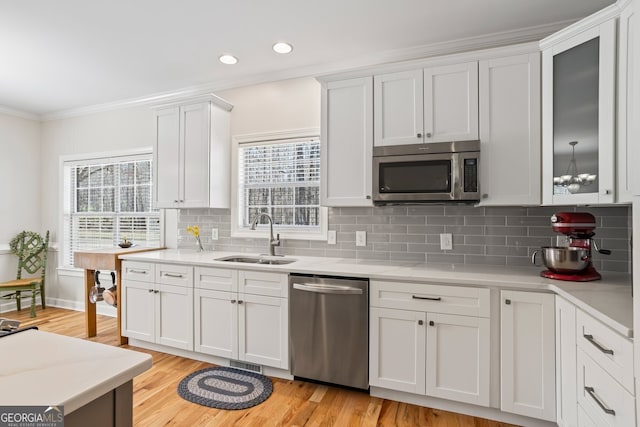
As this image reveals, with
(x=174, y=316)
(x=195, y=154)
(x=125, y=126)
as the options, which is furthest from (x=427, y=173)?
(x=125, y=126)

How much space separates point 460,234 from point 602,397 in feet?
4.69

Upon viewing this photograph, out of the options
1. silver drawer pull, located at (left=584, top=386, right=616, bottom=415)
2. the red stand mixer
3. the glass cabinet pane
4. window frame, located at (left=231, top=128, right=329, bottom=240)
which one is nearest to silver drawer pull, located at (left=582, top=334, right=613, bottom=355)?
→ silver drawer pull, located at (left=584, top=386, right=616, bottom=415)

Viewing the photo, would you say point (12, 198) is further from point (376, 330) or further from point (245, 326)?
point (376, 330)

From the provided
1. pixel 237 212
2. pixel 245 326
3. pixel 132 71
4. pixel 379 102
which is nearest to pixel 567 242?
pixel 379 102

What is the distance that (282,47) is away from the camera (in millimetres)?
2963

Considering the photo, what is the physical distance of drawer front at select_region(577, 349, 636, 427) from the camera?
4.29 feet

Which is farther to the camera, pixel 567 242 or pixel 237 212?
pixel 237 212

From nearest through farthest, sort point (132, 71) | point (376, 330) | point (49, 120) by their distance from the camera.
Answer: point (376, 330) < point (132, 71) < point (49, 120)

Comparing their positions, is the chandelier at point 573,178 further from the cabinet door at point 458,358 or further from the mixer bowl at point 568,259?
the cabinet door at point 458,358

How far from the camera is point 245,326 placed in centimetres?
277

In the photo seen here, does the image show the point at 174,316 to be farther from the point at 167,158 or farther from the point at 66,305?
the point at 66,305

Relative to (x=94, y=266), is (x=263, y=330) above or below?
below

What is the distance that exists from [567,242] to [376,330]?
52.5 inches

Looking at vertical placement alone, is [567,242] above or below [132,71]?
below
